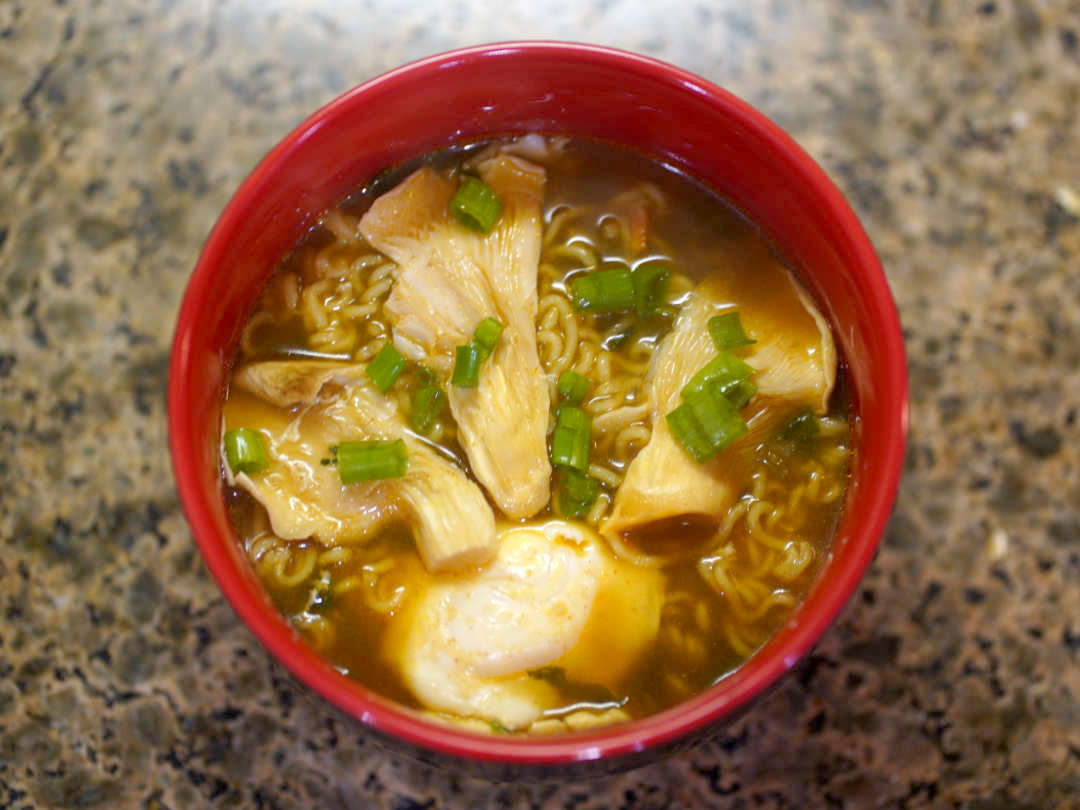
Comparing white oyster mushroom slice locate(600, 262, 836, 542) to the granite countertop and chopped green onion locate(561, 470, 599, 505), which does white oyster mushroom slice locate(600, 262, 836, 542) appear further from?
the granite countertop

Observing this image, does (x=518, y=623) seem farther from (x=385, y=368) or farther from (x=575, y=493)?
(x=385, y=368)

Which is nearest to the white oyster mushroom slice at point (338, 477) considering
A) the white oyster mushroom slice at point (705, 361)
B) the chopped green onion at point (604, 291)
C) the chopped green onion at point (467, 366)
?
the chopped green onion at point (467, 366)

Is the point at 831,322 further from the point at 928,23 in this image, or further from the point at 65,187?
the point at 65,187

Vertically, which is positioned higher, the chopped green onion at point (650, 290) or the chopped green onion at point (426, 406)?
the chopped green onion at point (650, 290)

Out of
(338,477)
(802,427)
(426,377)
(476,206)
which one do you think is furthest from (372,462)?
(802,427)

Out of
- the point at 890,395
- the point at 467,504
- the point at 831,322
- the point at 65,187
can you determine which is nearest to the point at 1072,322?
the point at 831,322

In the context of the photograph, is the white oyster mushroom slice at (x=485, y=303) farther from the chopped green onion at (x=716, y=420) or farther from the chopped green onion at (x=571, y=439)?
the chopped green onion at (x=716, y=420)
